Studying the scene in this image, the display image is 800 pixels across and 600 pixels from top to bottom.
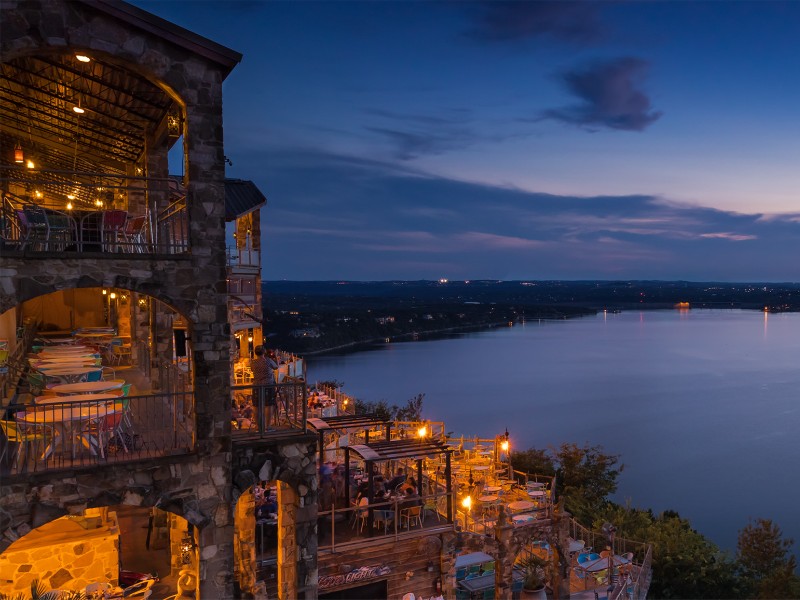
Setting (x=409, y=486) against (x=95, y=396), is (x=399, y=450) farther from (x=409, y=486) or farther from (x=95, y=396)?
(x=95, y=396)

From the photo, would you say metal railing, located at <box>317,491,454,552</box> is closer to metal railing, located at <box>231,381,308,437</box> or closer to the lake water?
metal railing, located at <box>231,381,308,437</box>

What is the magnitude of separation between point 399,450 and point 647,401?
222ft

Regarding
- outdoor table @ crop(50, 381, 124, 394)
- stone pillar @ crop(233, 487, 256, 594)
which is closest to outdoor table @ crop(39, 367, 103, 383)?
outdoor table @ crop(50, 381, 124, 394)

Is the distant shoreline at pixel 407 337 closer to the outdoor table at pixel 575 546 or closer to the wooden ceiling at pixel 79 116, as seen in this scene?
the outdoor table at pixel 575 546

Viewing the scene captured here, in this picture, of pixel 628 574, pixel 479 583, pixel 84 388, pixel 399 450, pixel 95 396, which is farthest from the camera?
pixel 479 583

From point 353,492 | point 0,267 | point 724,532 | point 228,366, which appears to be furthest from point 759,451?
point 0,267

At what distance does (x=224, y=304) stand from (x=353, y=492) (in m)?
6.95

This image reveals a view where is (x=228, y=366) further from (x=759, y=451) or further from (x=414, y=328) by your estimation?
(x=414, y=328)

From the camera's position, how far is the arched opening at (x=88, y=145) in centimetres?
1048

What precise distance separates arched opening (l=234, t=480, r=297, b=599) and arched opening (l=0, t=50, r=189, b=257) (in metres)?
5.49

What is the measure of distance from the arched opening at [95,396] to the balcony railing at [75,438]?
2 centimetres

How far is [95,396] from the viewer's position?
10.0m

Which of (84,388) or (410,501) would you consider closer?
(84,388)

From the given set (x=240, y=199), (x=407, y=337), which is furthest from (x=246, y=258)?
(x=407, y=337)
